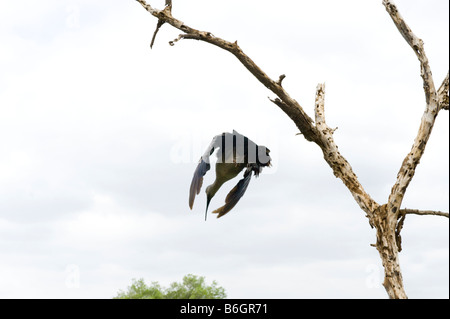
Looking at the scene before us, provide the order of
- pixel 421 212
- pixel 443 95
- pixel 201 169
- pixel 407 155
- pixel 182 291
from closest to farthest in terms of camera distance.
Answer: pixel 201 169 → pixel 407 155 → pixel 421 212 → pixel 443 95 → pixel 182 291

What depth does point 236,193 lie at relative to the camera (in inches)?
285

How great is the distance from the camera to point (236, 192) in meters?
7.25

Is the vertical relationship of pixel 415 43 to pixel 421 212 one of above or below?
above

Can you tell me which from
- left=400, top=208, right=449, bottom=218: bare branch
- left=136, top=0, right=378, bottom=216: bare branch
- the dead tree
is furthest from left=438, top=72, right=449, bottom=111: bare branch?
left=136, top=0, right=378, bottom=216: bare branch

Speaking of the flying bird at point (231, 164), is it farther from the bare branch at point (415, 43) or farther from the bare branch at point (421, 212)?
the bare branch at point (415, 43)

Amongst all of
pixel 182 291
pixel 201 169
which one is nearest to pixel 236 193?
pixel 201 169

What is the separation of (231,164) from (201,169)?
1.40 feet

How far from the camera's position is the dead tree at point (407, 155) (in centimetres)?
898

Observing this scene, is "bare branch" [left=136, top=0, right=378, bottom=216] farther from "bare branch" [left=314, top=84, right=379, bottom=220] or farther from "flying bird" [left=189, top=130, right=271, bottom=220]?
"flying bird" [left=189, top=130, right=271, bottom=220]

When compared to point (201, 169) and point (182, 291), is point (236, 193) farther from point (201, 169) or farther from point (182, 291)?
point (182, 291)
